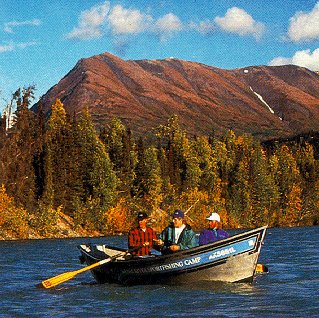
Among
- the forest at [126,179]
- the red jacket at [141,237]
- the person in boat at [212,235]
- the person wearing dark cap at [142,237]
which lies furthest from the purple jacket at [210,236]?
the forest at [126,179]

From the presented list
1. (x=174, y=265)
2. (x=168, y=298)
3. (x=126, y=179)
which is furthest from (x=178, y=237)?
(x=126, y=179)

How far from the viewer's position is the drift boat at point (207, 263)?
81.1ft

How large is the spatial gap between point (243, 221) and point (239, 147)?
64.9 ft

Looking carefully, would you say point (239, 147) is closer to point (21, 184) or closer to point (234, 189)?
point (234, 189)

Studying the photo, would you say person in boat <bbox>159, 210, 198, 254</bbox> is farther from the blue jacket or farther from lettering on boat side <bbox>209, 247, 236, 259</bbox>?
lettering on boat side <bbox>209, 247, 236, 259</bbox>

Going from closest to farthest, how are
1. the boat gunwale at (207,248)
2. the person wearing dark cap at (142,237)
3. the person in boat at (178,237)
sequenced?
1. the boat gunwale at (207,248)
2. the person in boat at (178,237)
3. the person wearing dark cap at (142,237)

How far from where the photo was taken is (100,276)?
28.3 meters

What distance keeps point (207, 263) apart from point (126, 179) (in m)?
80.1

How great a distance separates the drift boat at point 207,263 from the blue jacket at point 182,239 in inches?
30.1

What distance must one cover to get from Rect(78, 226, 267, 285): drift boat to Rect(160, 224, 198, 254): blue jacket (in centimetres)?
76

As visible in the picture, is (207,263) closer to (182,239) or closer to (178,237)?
(182,239)

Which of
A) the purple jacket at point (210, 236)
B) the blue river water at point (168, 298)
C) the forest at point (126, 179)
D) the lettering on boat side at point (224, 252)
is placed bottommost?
the blue river water at point (168, 298)

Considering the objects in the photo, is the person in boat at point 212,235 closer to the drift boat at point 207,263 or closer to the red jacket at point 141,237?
the drift boat at point 207,263

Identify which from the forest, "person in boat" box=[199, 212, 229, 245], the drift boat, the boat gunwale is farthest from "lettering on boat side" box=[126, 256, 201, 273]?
the forest
